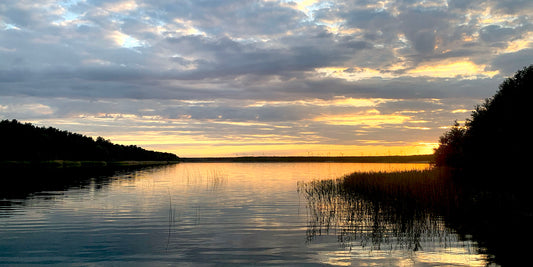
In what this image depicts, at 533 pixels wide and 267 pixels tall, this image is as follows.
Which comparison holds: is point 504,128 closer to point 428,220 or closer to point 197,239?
point 428,220

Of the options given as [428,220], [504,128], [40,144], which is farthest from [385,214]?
[40,144]

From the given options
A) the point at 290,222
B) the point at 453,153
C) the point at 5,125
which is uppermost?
the point at 5,125


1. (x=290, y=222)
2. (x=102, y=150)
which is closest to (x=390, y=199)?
(x=290, y=222)

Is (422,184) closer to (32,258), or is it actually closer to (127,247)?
(127,247)

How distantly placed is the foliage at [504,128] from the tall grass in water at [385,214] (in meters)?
6.55

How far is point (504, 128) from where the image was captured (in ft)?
104

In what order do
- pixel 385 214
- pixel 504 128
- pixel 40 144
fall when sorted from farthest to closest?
1. pixel 40 144
2. pixel 504 128
3. pixel 385 214

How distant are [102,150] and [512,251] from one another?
164 m

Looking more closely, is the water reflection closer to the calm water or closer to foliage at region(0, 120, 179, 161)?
the calm water

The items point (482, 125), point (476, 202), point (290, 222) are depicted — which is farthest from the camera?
point (482, 125)

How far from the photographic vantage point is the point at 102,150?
159750 mm

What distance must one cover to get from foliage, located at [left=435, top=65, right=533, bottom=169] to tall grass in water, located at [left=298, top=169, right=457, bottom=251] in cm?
655

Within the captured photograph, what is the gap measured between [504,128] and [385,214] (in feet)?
50.4

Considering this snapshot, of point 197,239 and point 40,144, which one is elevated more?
point 40,144
